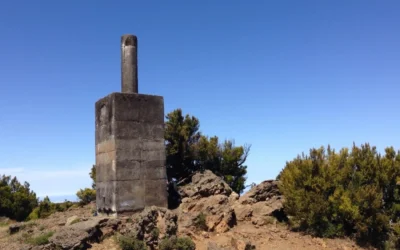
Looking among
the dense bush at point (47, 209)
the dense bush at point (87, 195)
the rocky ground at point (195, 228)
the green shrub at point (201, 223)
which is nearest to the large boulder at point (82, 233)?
the rocky ground at point (195, 228)

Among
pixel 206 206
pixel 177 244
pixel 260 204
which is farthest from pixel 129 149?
pixel 260 204

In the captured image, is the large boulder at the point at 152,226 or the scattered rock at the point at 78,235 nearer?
the scattered rock at the point at 78,235

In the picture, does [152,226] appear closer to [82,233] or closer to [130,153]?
[82,233]

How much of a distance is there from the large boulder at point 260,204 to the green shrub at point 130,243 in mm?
4310

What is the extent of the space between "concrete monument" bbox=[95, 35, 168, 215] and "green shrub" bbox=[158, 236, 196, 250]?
2.11m

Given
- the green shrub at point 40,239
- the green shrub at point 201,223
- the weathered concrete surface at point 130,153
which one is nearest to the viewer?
the green shrub at point 40,239

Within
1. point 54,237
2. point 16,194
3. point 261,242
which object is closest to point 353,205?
point 261,242

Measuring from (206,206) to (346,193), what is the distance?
15.7 ft

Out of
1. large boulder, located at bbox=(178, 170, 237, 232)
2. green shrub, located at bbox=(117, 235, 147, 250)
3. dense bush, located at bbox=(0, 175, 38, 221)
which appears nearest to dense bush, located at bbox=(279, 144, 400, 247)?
large boulder, located at bbox=(178, 170, 237, 232)

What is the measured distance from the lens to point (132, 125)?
548 inches

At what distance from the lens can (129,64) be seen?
14.9 meters

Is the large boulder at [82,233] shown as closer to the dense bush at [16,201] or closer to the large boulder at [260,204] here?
the large boulder at [260,204]

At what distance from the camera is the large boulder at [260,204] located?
1482cm

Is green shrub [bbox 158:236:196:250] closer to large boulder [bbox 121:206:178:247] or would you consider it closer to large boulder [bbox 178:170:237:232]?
large boulder [bbox 121:206:178:247]
